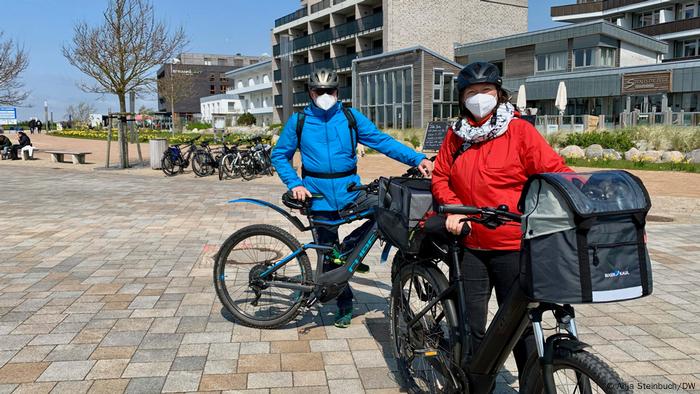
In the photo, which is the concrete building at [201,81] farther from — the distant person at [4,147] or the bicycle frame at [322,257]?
the bicycle frame at [322,257]

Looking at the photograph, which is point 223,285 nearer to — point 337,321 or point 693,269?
point 337,321

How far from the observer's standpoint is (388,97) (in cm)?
3775

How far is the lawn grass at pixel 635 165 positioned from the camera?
52.6 ft

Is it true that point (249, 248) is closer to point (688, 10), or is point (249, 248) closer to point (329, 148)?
point (329, 148)

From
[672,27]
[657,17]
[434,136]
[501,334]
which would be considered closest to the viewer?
[501,334]

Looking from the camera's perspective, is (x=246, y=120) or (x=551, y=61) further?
(x=246, y=120)

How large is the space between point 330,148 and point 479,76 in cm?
149

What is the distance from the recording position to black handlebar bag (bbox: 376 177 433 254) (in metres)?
2.96

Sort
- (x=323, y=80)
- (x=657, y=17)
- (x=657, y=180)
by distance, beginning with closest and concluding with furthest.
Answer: (x=323, y=80), (x=657, y=180), (x=657, y=17)

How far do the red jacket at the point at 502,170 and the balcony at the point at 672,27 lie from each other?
51508mm

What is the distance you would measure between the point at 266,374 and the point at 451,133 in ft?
6.10

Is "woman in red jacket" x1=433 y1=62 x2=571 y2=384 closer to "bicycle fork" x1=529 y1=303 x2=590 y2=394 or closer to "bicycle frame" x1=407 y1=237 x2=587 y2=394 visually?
"bicycle frame" x1=407 y1=237 x2=587 y2=394

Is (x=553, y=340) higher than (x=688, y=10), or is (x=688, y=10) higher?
(x=688, y=10)

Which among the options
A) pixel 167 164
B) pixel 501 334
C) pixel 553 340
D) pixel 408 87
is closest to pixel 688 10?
pixel 408 87
